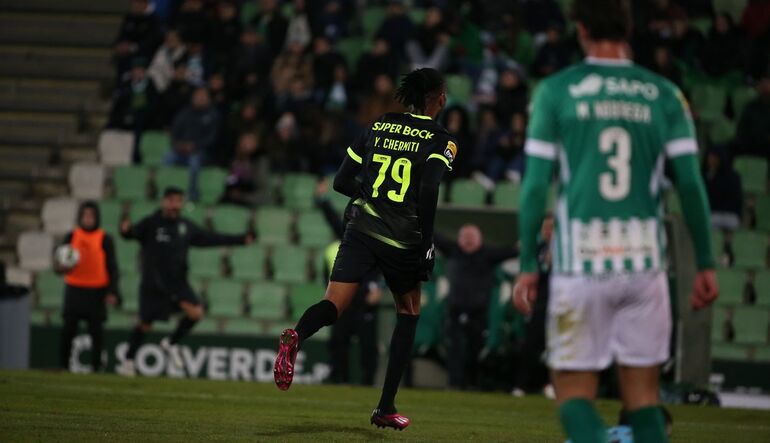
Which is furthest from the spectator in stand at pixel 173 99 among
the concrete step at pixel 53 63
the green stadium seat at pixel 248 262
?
the green stadium seat at pixel 248 262

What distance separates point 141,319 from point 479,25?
772cm

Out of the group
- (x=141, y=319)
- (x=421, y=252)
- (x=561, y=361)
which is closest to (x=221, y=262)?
(x=141, y=319)

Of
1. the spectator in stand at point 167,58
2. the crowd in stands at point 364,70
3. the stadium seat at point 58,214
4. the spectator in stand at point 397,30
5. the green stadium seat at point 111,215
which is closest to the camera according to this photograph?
the crowd in stands at point 364,70

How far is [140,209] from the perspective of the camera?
19.7 meters

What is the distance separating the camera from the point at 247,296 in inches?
744

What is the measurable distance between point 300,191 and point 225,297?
6.38 feet

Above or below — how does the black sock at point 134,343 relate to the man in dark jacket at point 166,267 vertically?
below

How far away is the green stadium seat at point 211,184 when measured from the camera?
20359mm

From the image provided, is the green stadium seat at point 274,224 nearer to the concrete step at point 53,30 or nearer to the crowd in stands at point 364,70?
the crowd in stands at point 364,70

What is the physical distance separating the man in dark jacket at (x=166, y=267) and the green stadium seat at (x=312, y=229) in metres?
3.07

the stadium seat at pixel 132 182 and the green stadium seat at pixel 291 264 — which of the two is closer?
the green stadium seat at pixel 291 264

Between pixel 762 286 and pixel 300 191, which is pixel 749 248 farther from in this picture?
pixel 300 191

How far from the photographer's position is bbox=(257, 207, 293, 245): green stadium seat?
19.4m

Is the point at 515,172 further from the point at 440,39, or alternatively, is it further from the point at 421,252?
the point at 421,252
